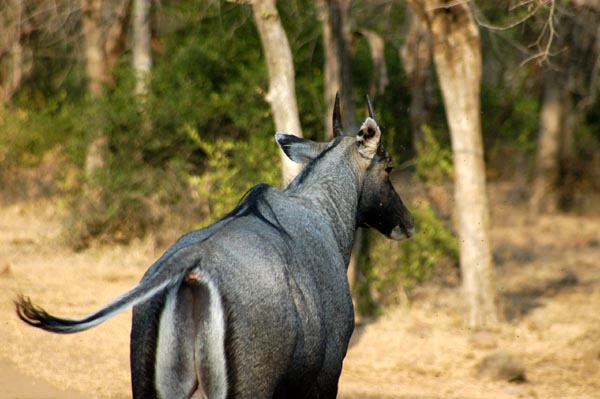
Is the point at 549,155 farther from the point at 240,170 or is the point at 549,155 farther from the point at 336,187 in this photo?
the point at 336,187

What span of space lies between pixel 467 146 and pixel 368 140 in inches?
162

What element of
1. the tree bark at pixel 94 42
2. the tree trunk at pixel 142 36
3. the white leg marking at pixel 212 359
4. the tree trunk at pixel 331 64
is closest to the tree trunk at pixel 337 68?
the tree trunk at pixel 331 64

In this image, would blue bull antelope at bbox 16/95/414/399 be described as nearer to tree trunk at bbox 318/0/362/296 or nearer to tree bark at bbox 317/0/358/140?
tree trunk at bbox 318/0/362/296

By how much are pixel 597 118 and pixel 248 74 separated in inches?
508

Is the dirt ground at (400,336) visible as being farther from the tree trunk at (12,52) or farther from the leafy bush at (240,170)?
the tree trunk at (12,52)

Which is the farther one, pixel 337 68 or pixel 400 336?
pixel 337 68

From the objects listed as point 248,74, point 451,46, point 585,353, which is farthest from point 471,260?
point 248,74

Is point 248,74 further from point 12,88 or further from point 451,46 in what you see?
point 12,88

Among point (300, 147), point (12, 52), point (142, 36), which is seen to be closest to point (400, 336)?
point (300, 147)

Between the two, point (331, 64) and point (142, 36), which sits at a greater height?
point (142, 36)

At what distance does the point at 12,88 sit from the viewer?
21062 millimetres

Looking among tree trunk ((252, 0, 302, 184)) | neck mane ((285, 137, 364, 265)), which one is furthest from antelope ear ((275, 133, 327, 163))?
tree trunk ((252, 0, 302, 184))

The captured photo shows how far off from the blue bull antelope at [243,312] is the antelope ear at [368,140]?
0.97m

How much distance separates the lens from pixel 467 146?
10.0m
